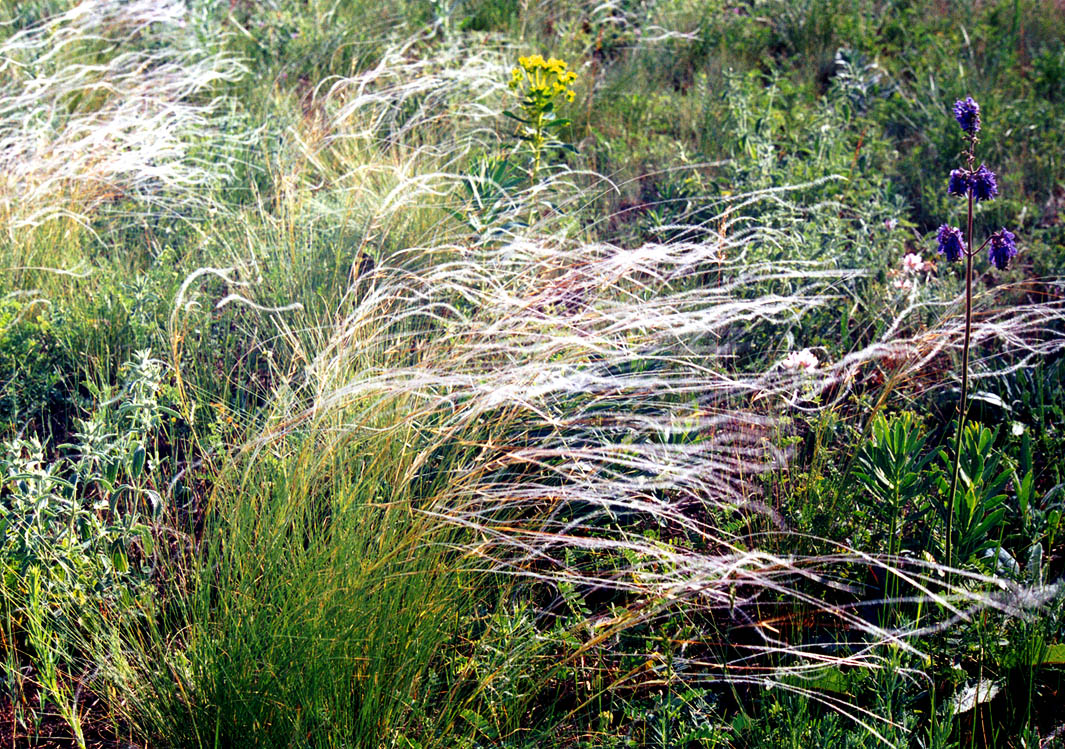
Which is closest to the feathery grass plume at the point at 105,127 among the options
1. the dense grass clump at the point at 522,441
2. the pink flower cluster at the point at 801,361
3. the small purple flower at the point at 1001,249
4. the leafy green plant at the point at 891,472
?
the dense grass clump at the point at 522,441

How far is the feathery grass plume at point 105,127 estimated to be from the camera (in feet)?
9.90

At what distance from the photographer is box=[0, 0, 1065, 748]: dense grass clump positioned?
161cm

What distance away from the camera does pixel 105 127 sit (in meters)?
3.11

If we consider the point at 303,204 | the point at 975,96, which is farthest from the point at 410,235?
the point at 975,96

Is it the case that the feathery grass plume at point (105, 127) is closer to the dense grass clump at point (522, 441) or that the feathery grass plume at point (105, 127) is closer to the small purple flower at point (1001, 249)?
the dense grass clump at point (522, 441)

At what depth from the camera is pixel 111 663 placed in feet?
5.37

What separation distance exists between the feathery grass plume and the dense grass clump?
4 cm

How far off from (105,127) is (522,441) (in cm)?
210

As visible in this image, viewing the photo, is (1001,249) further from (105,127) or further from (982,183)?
(105,127)

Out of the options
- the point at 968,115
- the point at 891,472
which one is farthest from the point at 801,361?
the point at 968,115

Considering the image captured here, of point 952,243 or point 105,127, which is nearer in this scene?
point 952,243

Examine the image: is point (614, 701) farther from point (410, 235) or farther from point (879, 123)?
point (879, 123)

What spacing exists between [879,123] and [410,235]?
7.63ft

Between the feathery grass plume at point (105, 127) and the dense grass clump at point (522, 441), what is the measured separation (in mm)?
37
